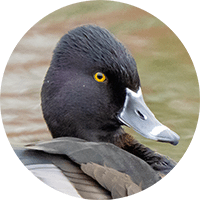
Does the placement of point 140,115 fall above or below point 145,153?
above

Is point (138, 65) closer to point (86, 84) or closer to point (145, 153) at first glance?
point (86, 84)

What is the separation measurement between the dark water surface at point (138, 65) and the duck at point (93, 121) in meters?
0.04

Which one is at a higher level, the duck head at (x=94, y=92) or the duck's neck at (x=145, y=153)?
the duck head at (x=94, y=92)

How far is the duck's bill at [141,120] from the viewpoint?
120 centimetres

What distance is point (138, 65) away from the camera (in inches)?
49.4

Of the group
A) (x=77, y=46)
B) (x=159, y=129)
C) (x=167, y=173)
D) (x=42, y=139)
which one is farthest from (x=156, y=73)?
(x=42, y=139)

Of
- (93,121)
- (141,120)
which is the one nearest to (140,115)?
(141,120)

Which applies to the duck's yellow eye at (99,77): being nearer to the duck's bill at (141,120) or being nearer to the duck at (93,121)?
the duck at (93,121)

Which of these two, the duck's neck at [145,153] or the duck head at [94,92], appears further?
the duck's neck at [145,153]

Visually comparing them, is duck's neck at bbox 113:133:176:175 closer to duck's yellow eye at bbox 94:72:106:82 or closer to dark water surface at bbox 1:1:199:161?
dark water surface at bbox 1:1:199:161

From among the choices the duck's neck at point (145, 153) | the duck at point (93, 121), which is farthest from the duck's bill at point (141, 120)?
the duck's neck at point (145, 153)

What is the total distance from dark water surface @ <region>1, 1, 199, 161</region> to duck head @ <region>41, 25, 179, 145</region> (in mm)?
39

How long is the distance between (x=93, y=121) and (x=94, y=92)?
5.1 inches

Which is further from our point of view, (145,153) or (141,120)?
(145,153)
